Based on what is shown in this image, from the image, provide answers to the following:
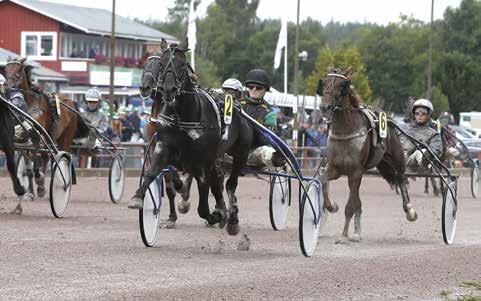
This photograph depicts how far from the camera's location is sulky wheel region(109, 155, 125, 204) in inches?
734

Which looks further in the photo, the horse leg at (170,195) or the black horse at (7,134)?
the black horse at (7,134)

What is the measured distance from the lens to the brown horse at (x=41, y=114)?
1684 centimetres

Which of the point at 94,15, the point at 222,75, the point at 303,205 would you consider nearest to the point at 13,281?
the point at 303,205

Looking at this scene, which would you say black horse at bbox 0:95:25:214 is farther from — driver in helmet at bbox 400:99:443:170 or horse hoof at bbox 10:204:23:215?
driver in helmet at bbox 400:99:443:170

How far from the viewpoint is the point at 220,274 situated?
9938mm

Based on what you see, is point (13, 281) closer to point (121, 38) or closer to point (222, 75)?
point (121, 38)

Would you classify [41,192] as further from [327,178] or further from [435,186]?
[435,186]

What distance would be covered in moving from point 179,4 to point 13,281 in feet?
342

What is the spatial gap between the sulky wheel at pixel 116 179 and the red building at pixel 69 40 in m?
36.6

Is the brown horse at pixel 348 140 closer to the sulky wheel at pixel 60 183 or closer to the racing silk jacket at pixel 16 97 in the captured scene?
the sulky wheel at pixel 60 183

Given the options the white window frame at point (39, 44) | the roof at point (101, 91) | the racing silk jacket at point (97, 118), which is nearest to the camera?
the racing silk jacket at point (97, 118)

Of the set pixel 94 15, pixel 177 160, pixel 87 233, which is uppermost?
pixel 94 15

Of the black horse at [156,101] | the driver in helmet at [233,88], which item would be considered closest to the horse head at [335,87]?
the driver in helmet at [233,88]

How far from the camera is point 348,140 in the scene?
13.9 m
